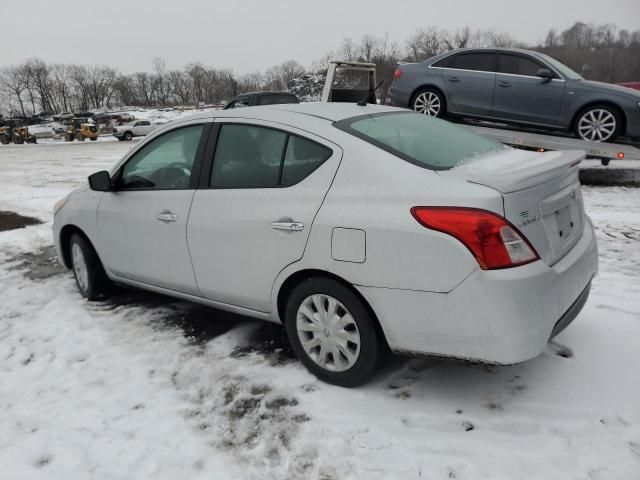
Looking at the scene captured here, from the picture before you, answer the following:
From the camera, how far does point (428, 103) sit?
9.07 m

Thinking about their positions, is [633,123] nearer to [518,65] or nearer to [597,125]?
[597,125]

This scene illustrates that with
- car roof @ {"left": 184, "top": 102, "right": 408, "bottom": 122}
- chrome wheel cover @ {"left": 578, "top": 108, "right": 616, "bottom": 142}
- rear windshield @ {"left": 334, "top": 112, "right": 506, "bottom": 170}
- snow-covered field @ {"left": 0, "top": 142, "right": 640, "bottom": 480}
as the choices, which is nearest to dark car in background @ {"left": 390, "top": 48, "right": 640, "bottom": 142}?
chrome wheel cover @ {"left": 578, "top": 108, "right": 616, "bottom": 142}

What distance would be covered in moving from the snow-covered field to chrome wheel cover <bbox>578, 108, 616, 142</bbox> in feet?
16.0

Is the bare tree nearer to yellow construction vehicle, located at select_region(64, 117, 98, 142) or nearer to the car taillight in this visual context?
yellow construction vehicle, located at select_region(64, 117, 98, 142)

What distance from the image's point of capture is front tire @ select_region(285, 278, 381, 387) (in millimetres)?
2621

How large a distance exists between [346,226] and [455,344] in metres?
0.79

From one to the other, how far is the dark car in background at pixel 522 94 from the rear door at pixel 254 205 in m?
6.45

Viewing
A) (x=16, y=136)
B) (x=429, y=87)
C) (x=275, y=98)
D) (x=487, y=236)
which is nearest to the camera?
(x=487, y=236)

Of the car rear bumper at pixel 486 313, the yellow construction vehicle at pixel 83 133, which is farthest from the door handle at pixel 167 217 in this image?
Answer: the yellow construction vehicle at pixel 83 133

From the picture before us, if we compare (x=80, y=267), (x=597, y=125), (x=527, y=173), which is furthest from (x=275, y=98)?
(x=527, y=173)

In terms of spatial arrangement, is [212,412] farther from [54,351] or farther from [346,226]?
[54,351]

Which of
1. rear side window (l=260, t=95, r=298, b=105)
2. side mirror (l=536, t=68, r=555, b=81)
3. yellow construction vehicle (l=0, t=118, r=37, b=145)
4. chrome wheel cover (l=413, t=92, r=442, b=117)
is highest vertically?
side mirror (l=536, t=68, r=555, b=81)

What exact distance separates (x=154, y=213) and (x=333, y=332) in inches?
64.9

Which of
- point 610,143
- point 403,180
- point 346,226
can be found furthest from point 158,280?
point 610,143
